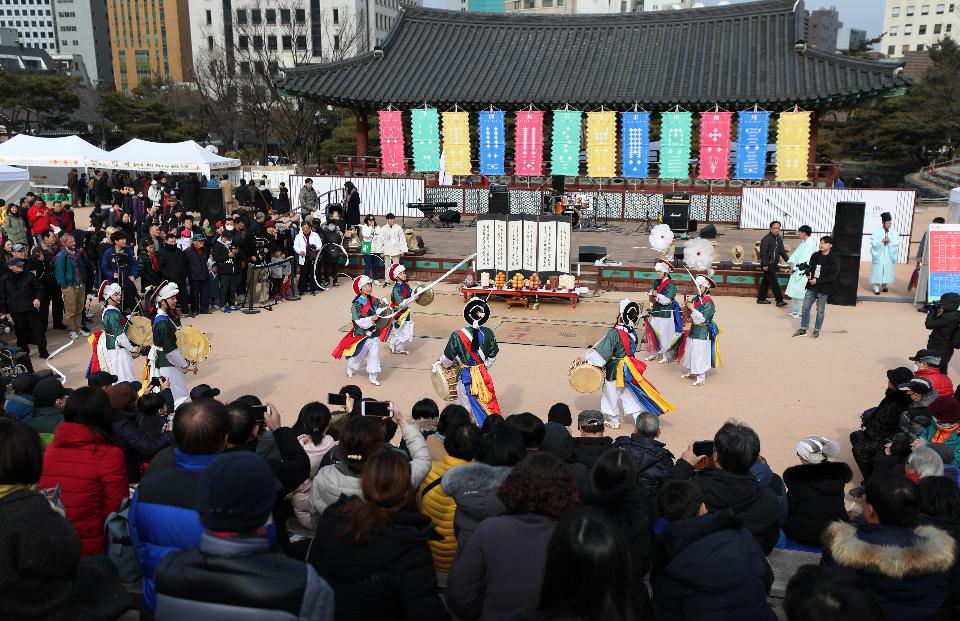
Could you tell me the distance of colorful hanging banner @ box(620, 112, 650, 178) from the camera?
2223 centimetres

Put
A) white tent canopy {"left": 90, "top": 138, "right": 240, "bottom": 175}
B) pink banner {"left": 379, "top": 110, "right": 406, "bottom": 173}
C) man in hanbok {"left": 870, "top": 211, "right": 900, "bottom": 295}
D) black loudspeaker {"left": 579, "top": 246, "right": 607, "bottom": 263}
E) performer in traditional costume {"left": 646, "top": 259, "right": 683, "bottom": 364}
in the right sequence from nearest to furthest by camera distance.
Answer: performer in traditional costume {"left": 646, "top": 259, "right": 683, "bottom": 364} < man in hanbok {"left": 870, "top": 211, "right": 900, "bottom": 295} < black loudspeaker {"left": 579, "top": 246, "right": 607, "bottom": 263} < pink banner {"left": 379, "top": 110, "right": 406, "bottom": 173} < white tent canopy {"left": 90, "top": 138, "right": 240, "bottom": 175}

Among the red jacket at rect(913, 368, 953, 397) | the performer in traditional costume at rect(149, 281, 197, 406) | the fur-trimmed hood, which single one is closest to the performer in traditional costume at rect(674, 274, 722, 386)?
the red jacket at rect(913, 368, 953, 397)

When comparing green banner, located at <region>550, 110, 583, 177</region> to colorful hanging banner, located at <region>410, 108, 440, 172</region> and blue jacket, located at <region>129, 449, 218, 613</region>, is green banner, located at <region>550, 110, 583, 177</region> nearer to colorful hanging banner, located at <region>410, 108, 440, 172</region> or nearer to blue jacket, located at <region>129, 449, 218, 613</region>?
colorful hanging banner, located at <region>410, 108, 440, 172</region>

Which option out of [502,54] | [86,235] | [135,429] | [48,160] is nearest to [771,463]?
[135,429]

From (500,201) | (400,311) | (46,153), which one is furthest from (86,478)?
(46,153)

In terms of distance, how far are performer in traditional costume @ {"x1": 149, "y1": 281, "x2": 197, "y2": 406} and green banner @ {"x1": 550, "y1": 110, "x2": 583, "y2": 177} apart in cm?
1575

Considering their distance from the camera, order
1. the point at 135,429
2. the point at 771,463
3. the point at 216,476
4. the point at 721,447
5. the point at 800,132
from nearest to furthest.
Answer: the point at 216,476
the point at 721,447
the point at 135,429
the point at 771,463
the point at 800,132

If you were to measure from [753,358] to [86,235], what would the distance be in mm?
11981

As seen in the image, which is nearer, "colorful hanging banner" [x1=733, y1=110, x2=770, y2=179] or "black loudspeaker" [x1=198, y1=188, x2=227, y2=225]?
"black loudspeaker" [x1=198, y1=188, x2=227, y2=225]

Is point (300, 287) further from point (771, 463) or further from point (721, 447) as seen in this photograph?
point (721, 447)

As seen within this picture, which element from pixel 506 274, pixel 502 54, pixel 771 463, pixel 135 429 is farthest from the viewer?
pixel 502 54

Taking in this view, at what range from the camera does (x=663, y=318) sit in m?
10.8

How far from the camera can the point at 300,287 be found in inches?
615

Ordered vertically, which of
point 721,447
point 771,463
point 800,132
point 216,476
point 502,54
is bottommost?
point 771,463
